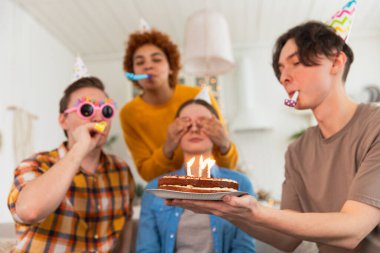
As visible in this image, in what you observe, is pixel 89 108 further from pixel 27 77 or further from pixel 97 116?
pixel 27 77

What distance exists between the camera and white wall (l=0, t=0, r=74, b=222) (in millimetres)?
4746

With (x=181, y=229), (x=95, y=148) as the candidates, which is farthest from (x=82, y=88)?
(x=181, y=229)

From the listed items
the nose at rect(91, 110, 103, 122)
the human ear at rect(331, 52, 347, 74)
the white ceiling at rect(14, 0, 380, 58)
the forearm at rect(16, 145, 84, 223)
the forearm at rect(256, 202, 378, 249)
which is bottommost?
the forearm at rect(256, 202, 378, 249)

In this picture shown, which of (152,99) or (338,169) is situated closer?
(338,169)

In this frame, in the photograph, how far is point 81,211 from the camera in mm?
1724

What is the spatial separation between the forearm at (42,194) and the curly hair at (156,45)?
1219mm

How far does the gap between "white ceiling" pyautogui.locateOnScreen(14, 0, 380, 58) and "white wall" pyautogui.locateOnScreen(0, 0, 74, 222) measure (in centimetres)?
26

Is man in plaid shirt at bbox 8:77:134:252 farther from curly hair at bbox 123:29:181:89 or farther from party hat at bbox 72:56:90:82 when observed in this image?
curly hair at bbox 123:29:181:89

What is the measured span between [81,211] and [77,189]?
102 mm

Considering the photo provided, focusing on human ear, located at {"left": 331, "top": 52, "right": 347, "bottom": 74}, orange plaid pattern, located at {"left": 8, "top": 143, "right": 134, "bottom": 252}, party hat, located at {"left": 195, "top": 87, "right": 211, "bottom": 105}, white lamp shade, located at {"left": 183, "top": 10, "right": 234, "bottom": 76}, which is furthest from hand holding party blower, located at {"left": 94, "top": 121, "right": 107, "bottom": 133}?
white lamp shade, located at {"left": 183, "top": 10, "right": 234, "bottom": 76}

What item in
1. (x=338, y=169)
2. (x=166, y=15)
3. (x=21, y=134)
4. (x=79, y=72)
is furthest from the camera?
(x=166, y=15)

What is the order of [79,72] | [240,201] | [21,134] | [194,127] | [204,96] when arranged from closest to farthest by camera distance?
[240,201]
[194,127]
[79,72]
[204,96]
[21,134]

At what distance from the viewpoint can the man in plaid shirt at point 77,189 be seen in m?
1.45

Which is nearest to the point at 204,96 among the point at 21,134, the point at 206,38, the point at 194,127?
the point at 194,127
